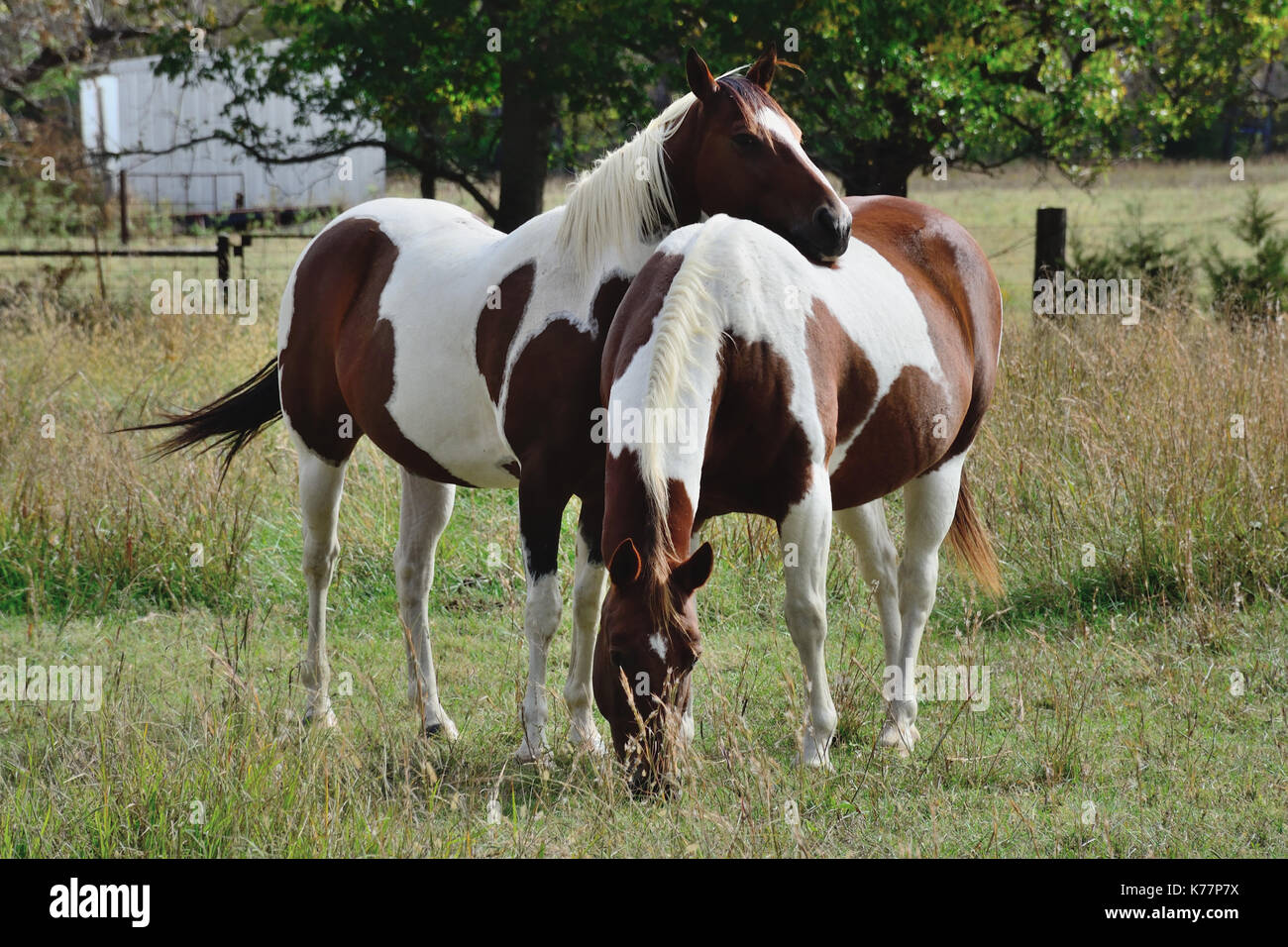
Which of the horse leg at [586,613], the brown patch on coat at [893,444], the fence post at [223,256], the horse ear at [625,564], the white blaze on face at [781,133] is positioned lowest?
the horse leg at [586,613]

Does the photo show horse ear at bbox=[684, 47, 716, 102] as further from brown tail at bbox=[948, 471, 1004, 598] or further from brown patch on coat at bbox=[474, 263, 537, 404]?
brown tail at bbox=[948, 471, 1004, 598]

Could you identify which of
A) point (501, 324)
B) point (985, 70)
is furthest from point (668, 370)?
point (985, 70)

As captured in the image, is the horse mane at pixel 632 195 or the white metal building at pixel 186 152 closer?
the horse mane at pixel 632 195

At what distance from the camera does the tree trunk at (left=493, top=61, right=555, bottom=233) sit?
35.2 ft

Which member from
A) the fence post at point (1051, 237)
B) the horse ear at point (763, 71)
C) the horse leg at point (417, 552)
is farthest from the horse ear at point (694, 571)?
the fence post at point (1051, 237)

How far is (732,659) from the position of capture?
→ 4.97 metres

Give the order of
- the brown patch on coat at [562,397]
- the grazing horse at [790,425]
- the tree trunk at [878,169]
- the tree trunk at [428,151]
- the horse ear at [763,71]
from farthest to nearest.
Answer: the tree trunk at [878,169]
the tree trunk at [428,151]
the horse ear at [763,71]
the brown patch on coat at [562,397]
the grazing horse at [790,425]

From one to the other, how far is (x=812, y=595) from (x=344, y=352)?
1955 millimetres

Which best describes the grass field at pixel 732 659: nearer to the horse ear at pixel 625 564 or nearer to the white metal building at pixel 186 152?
the horse ear at pixel 625 564

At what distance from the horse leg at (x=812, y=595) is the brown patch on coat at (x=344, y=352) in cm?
137

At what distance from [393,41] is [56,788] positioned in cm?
807

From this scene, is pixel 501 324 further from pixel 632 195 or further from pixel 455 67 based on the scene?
pixel 455 67

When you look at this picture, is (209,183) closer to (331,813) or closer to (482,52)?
(482,52)

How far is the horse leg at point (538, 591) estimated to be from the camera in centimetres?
370
